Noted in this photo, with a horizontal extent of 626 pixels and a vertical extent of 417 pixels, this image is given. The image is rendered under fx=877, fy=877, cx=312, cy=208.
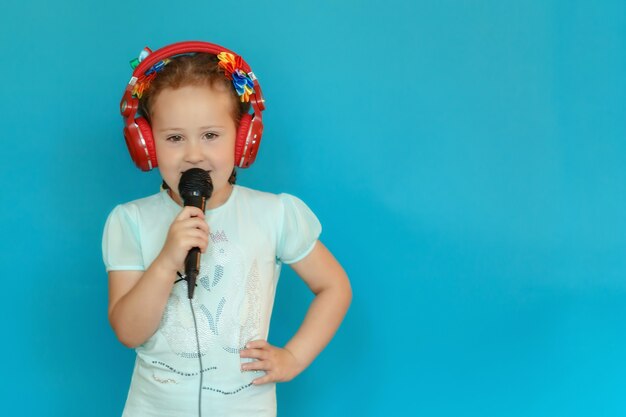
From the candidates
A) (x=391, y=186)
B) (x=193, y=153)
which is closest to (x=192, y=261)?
(x=193, y=153)

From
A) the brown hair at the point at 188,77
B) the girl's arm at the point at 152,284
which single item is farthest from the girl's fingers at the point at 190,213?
the brown hair at the point at 188,77

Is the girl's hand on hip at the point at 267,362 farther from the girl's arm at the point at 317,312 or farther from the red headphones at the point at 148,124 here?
the red headphones at the point at 148,124

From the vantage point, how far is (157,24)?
2463 millimetres

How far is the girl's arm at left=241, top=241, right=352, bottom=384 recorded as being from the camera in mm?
2002

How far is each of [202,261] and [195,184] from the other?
0.21 metres

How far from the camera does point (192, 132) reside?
1.86 meters

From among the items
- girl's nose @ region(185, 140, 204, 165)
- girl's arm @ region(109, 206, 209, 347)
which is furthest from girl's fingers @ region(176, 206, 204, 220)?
girl's nose @ region(185, 140, 204, 165)

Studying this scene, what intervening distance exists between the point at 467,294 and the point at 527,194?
34 cm

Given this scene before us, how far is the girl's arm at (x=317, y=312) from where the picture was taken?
78.8 inches

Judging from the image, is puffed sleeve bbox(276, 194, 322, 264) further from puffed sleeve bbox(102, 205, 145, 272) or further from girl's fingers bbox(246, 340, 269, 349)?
puffed sleeve bbox(102, 205, 145, 272)

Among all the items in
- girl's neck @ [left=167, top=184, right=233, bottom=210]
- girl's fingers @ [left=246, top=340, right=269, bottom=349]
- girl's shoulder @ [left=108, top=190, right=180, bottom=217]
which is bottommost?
girl's fingers @ [left=246, top=340, right=269, bottom=349]

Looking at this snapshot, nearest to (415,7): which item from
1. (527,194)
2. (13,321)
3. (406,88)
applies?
(406,88)

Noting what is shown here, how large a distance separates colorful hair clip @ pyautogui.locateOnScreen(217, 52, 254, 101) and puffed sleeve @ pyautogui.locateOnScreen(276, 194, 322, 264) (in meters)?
0.28

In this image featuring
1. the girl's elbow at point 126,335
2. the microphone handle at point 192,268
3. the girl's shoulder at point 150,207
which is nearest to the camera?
the microphone handle at point 192,268
